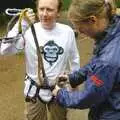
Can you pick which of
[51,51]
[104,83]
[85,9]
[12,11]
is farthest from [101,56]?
[12,11]

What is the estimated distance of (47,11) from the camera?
3.71m

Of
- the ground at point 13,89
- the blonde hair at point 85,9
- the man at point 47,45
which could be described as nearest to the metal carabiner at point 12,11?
the man at point 47,45

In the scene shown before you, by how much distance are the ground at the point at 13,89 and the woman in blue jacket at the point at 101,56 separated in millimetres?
2431

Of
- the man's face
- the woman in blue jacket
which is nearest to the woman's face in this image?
the woman in blue jacket

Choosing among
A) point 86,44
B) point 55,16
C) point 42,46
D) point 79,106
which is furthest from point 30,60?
point 86,44

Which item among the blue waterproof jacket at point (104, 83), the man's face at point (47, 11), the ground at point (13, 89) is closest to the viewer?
the blue waterproof jacket at point (104, 83)

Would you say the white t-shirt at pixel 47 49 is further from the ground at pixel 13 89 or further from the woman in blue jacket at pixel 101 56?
the ground at pixel 13 89

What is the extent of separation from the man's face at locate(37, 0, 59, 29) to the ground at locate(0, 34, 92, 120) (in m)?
1.70

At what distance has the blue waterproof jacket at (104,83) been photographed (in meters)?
2.56

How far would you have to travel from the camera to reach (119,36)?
2.63m

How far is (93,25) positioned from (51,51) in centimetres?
118

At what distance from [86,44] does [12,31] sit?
573 centimetres

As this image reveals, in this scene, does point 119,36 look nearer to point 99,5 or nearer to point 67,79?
point 99,5

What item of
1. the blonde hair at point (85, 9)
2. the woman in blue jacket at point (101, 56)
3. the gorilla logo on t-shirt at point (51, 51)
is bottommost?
the gorilla logo on t-shirt at point (51, 51)
